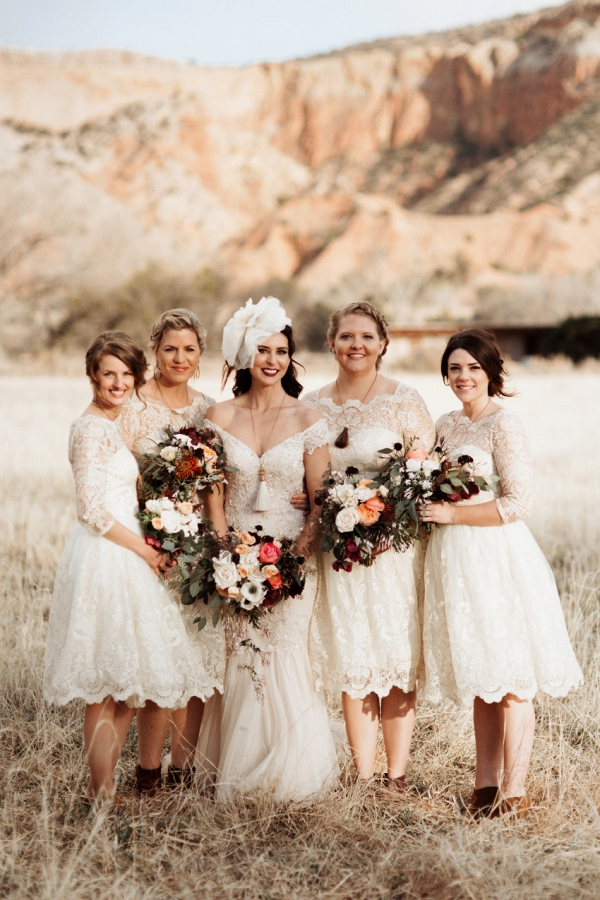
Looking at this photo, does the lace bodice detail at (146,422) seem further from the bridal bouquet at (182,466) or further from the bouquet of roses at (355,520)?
the bouquet of roses at (355,520)

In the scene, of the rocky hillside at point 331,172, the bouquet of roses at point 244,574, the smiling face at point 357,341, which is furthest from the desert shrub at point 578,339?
the bouquet of roses at point 244,574

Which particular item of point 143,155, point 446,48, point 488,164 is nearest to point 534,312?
point 488,164

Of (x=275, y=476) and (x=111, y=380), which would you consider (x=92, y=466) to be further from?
(x=275, y=476)

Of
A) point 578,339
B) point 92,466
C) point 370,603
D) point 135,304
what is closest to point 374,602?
point 370,603

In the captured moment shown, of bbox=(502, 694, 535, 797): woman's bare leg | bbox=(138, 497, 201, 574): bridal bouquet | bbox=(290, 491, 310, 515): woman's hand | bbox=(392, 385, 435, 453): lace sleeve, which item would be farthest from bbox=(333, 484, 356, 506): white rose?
bbox=(502, 694, 535, 797): woman's bare leg

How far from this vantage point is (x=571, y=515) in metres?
8.70

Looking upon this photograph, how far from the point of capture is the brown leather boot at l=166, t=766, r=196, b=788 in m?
4.21

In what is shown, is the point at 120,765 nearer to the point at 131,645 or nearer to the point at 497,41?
the point at 131,645

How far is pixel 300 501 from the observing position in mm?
4156

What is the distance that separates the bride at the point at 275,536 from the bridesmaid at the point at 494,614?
62 cm

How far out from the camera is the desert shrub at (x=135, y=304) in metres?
33.6

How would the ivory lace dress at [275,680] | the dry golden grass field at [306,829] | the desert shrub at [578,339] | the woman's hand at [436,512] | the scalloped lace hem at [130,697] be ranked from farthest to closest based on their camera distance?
the desert shrub at [578,339] < the ivory lace dress at [275,680] < the woman's hand at [436,512] < the scalloped lace hem at [130,697] < the dry golden grass field at [306,829]

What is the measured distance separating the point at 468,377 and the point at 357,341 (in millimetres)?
578

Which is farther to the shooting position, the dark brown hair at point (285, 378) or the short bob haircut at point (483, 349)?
the dark brown hair at point (285, 378)
